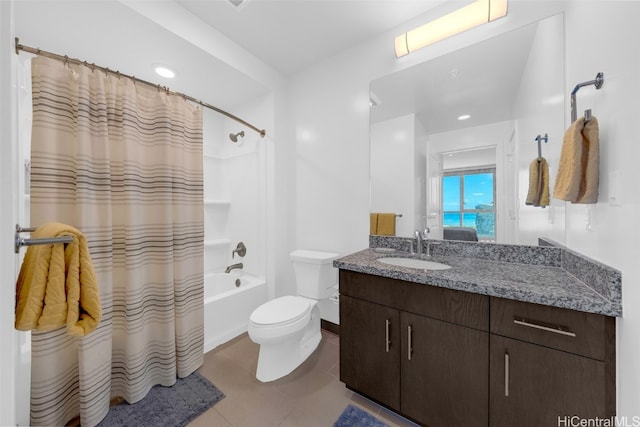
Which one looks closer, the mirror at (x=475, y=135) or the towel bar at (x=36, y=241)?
the towel bar at (x=36, y=241)

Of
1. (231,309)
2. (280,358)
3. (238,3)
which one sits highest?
(238,3)

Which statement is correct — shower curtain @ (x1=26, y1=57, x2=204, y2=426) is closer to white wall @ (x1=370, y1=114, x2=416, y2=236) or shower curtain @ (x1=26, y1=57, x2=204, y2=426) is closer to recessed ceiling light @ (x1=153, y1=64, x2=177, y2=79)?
recessed ceiling light @ (x1=153, y1=64, x2=177, y2=79)

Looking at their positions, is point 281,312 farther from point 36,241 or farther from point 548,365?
point 548,365

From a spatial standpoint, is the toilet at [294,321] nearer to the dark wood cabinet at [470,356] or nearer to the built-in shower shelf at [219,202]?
the dark wood cabinet at [470,356]

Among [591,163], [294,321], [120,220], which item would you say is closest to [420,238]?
[591,163]

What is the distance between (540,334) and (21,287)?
182 cm

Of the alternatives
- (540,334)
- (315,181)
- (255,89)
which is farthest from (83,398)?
(255,89)

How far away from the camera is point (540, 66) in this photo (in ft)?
4.37

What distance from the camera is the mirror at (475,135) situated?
1.31 m

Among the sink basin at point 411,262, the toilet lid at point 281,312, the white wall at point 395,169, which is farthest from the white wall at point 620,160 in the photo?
the toilet lid at point 281,312

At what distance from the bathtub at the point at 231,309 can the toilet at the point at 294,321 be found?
0.47m

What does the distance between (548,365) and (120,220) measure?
2.18 metres

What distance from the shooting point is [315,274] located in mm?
1958

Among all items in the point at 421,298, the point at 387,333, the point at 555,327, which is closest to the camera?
the point at 555,327
